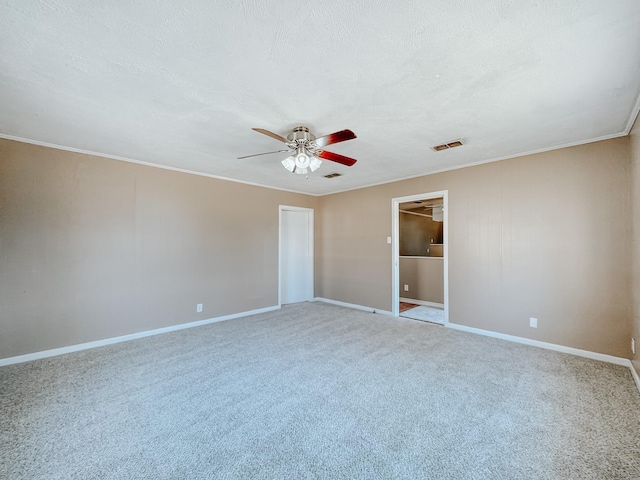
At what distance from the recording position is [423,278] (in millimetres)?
6168

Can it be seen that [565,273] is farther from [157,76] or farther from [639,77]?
[157,76]

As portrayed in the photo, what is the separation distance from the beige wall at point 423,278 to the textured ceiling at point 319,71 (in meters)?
3.28

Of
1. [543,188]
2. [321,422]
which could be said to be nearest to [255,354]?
[321,422]

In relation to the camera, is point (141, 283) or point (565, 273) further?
point (141, 283)

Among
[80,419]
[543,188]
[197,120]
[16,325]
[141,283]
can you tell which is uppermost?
[197,120]

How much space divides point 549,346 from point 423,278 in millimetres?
2857

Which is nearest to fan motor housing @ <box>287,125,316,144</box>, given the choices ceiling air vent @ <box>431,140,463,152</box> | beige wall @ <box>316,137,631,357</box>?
ceiling air vent @ <box>431,140,463,152</box>

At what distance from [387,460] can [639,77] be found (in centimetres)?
320

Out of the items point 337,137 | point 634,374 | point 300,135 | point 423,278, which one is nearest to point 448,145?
point 337,137

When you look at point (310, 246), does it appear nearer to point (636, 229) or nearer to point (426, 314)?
point (426, 314)

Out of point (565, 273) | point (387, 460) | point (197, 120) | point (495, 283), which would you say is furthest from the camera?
point (495, 283)

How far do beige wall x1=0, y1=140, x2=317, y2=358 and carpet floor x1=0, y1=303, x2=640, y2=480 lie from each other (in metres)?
0.56

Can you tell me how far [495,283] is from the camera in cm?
385

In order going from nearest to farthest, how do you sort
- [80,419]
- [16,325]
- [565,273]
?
[80,419] → [16,325] → [565,273]
